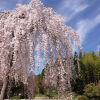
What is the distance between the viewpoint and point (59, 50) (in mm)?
5496

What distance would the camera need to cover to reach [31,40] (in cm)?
514

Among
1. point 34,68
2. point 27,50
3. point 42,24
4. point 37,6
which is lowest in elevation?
point 34,68

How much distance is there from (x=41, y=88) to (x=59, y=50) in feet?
93.8

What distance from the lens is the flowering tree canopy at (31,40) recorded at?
17.0 feet

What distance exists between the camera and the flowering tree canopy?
5176 mm

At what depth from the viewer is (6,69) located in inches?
228

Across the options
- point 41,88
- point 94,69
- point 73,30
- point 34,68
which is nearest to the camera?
point 34,68

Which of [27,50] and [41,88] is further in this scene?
[41,88]

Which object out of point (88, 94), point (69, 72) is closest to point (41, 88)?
point (88, 94)

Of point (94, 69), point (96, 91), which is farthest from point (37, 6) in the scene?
point (94, 69)

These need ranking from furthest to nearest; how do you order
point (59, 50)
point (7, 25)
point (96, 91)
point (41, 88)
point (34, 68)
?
point (41, 88)
point (96, 91)
point (7, 25)
point (59, 50)
point (34, 68)

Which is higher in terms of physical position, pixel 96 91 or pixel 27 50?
pixel 27 50

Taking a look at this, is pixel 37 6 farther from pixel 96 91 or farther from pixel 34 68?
pixel 96 91

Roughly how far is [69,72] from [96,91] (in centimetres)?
1613
